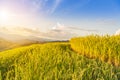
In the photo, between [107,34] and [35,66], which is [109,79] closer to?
[35,66]

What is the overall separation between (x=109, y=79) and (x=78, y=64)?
6.11ft

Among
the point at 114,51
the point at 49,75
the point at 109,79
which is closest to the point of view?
the point at 49,75

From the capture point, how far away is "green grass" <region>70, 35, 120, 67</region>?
13445mm

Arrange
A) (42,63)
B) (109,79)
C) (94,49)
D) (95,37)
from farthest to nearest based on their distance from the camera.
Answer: (95,37), (94,49), (42,63), (109,79)

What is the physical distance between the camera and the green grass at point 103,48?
13.4 m

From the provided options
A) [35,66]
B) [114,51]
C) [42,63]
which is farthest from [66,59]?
[114,51]

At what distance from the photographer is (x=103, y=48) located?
1416 centimetres

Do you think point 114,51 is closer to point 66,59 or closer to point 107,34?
point 107,34

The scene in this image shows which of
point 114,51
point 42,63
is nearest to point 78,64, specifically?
point 42,63

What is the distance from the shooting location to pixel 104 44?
1421 cm

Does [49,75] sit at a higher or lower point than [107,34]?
lower

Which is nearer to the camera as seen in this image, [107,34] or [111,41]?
[111,41]

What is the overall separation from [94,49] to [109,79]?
7143mm

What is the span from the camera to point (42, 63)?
28.1 ft
